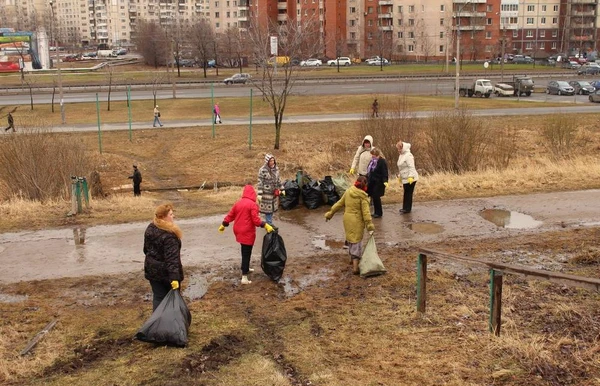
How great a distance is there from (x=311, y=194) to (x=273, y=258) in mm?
5189

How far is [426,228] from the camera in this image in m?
12.8

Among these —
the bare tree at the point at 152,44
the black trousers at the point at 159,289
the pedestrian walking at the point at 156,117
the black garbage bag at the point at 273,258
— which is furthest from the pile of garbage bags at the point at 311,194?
the bare tree at the point at 152,44

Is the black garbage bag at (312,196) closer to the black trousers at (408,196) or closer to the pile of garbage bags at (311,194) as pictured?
the pile of garbage bags at (311,194)

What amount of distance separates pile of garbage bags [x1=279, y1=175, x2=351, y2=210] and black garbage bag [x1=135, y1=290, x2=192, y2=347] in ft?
24.5

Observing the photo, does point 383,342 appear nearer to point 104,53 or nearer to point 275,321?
point 275,321

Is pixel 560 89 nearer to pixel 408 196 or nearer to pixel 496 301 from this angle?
pixel 408 196

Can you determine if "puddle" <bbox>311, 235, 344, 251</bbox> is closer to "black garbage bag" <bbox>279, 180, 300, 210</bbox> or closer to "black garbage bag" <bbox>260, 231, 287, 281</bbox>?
"black garbage bag" <bbox>260, 231, 287, 281</bbox>

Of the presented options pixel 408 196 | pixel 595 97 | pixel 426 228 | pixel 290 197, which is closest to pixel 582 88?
pixel 595 97

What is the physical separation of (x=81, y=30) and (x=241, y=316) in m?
199

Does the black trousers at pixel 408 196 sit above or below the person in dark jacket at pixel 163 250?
below

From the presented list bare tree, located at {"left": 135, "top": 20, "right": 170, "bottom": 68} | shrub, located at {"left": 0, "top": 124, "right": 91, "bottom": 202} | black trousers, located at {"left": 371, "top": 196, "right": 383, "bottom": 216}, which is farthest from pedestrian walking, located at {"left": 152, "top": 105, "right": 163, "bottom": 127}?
bare tree, located at {"left": 135, "top": 20, "right": 170, "bottom": 68}

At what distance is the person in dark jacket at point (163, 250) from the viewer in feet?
24.1

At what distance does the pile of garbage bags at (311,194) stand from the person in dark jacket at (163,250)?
7.12 m

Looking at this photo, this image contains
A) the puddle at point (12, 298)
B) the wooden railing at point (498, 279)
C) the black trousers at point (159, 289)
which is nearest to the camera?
the wooden railing at point (498, 279)
